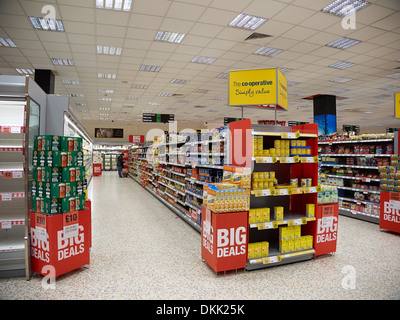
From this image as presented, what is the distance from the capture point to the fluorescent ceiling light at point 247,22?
17.5ft

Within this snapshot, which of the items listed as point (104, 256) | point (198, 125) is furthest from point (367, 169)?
point (198, 125)

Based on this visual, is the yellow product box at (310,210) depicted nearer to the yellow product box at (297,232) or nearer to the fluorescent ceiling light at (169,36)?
the yellow product box at (297,232)

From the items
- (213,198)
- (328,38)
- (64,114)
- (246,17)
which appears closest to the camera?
(213,198)

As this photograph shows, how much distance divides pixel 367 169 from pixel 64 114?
7.05 m

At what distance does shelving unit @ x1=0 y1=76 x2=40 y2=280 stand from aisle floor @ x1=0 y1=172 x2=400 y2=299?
0.91 feet

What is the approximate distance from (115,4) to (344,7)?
4400 mm

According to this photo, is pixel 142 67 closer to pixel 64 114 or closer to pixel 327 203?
pixel 64 114

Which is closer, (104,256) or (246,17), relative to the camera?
(104,256)

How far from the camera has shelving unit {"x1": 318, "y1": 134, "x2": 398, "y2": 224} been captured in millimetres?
6008

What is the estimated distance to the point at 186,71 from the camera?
8.58 metres

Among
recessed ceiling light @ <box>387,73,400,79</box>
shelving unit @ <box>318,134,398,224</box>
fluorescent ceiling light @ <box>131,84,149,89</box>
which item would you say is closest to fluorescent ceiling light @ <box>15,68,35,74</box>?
fluorescent ceiling light @ <box>131,84,149,89</box>

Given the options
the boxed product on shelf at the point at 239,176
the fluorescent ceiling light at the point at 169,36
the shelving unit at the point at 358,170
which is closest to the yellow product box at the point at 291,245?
the boxed product on shelf at the point at 239,176

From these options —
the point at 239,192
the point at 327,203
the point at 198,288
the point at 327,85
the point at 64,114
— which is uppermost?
the point at 327,85

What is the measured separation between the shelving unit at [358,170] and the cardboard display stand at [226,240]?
363 cm
